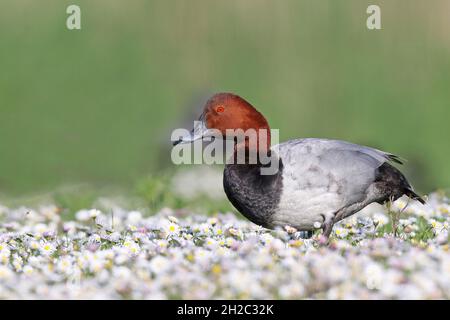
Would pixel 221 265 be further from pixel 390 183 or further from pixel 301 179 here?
pixel 390 183

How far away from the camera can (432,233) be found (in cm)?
554

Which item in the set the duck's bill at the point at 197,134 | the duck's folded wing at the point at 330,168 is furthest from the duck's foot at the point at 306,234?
the duck's bill at the point at 197,134

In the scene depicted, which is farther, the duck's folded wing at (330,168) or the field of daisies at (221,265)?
the duck's folded wing at (330,168)

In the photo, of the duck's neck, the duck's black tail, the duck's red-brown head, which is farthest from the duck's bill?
the duck's black tail

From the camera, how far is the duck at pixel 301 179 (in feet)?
17.3

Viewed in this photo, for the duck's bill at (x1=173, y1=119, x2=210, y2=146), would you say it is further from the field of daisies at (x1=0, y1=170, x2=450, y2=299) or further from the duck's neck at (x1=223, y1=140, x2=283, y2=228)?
the field of daisies at (x1=0, y1=170, x2=450, y2=299)

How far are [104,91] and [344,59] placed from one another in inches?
120

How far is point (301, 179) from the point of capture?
207 inches

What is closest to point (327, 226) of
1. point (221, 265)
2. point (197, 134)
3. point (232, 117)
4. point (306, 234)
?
point (306, 234)

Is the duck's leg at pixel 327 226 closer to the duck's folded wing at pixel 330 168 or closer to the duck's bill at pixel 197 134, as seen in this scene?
the duck's folded wing at pixel 330 168

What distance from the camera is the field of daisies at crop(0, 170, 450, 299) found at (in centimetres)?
392

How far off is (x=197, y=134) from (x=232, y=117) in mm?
313
